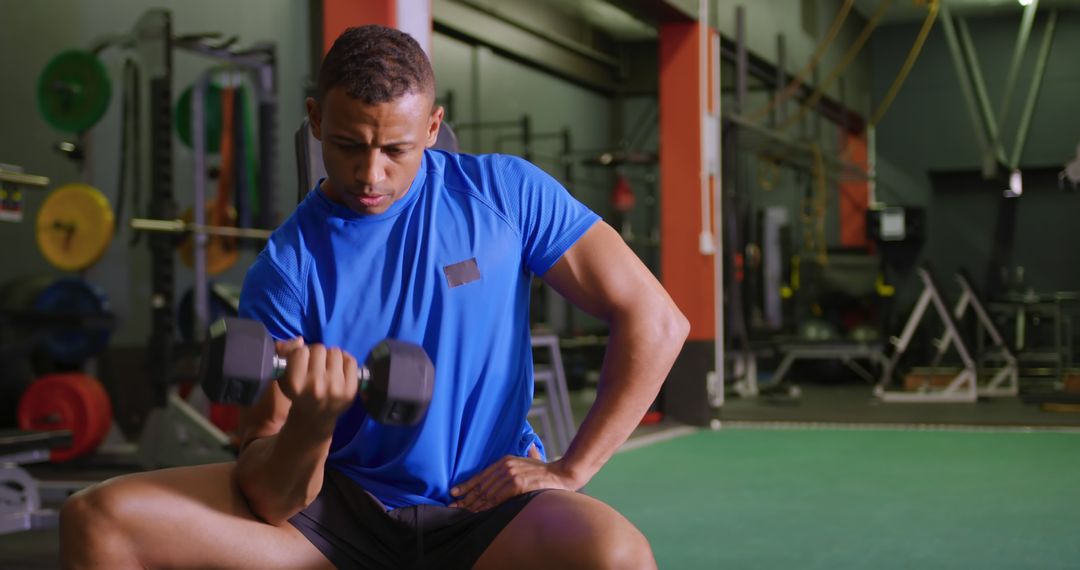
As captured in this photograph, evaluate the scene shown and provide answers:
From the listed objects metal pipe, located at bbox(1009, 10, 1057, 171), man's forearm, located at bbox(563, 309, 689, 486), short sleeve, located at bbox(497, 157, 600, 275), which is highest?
metal pipe, located at bbox(1009, 10, 1057, 171)

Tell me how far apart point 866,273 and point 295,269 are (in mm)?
7905

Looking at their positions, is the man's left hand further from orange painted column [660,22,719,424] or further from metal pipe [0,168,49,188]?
orange painted column [660,22,719,424]

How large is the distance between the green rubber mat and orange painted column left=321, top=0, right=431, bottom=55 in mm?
1605

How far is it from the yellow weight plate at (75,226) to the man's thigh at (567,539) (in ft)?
12.2

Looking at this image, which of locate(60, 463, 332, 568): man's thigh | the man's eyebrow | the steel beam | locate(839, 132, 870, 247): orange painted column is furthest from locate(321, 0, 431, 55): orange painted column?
locate(839, 132, 870, 247): orange painted column

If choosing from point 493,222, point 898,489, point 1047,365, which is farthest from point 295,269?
point 1047,365

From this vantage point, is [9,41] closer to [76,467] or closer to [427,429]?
[76,467]

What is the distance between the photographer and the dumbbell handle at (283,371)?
106cm

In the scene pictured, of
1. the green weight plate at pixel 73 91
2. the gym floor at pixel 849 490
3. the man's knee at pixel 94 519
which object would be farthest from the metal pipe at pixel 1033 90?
the man's knee at pixel 94 519

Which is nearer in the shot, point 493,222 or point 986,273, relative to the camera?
point 493,222

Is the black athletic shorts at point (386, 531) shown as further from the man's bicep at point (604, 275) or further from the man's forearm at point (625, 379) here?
the man's bicep at point (604, 275)

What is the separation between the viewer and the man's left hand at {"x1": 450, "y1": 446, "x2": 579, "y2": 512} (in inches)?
51.0

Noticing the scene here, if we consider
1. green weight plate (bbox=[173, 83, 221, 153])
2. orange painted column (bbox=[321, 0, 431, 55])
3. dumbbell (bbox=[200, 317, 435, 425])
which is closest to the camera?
dumbbell (bbox=[200, 317, 435, 425])

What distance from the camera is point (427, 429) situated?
1313 mm
